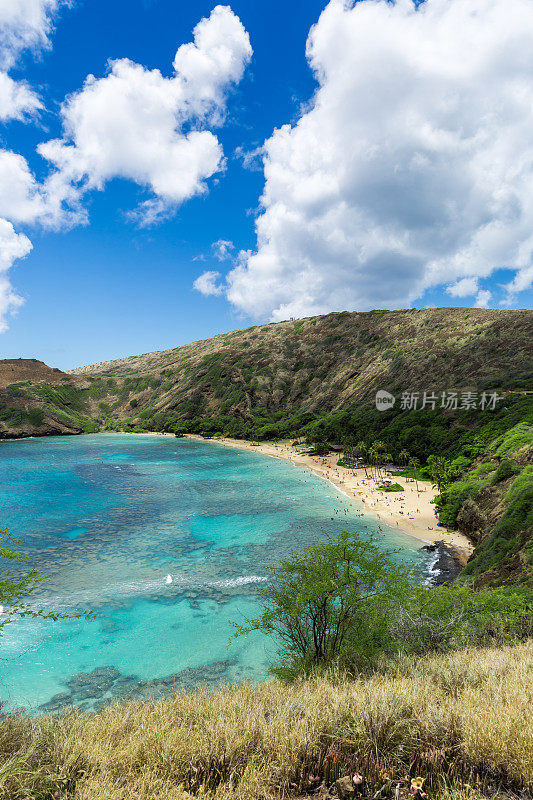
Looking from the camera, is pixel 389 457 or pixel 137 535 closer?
pixel 137 535

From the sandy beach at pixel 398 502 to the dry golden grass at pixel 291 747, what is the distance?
3868cm

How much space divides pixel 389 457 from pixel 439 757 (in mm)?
86871

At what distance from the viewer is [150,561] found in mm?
41469

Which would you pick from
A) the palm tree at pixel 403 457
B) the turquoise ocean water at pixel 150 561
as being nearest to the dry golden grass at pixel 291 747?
the turquoise ocean water at pixel 150 561

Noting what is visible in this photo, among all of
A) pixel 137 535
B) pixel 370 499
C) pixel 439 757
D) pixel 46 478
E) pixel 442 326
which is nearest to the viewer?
pixel 439 757

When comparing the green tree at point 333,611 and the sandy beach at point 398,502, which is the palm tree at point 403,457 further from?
the green tree at point 333,611

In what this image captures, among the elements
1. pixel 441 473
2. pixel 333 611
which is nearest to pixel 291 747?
pixel 333 611

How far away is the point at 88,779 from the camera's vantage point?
6.26 metres

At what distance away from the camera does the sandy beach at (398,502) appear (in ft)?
155

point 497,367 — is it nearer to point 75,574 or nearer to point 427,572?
point 427,572

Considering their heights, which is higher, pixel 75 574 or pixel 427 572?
pixel 427 572

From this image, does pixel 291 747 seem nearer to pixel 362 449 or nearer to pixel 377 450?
pixel 377 450

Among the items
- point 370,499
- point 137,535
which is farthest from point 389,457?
point 137,535

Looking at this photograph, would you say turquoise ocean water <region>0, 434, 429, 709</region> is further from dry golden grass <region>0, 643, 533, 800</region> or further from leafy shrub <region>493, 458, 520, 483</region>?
dry golden grass <region>0, 643, 533, 800</region>
